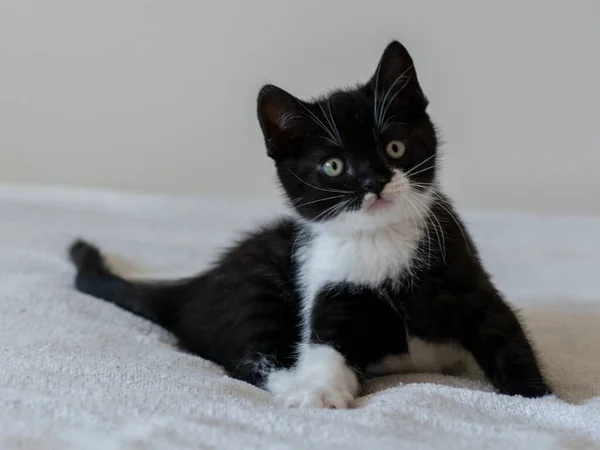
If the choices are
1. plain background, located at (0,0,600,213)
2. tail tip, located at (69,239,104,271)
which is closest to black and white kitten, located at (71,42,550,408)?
tail tip, located at (69,239,104,271)

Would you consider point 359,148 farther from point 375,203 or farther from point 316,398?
point 316,398

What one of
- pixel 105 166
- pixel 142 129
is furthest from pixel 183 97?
pixel 105 166

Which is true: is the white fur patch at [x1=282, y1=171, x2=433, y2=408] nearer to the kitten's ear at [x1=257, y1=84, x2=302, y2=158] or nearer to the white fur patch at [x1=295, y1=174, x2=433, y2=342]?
the white fur patch at [x1=295, y1=174, x2=433, y2=342]

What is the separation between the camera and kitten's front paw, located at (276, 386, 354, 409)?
3.34ft

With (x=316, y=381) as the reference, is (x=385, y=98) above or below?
above

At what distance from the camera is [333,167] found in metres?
1.21

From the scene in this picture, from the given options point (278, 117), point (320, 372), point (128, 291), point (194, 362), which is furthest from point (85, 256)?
point (320, 372)

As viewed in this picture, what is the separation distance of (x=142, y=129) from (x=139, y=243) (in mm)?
459

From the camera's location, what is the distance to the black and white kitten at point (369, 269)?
1.17 metres

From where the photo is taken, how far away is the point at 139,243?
2.11 meters

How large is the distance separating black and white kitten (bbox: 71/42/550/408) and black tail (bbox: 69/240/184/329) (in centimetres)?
22

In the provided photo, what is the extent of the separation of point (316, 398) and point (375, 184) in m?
0.34

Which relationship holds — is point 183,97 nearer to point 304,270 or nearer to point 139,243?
point 139,243

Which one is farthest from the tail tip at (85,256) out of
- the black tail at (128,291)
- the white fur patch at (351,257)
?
the white fur patch at (351,257)
